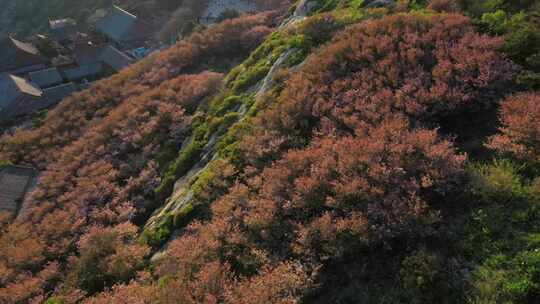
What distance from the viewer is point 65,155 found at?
26.4 metres

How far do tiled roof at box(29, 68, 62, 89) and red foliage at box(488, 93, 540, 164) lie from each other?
58.4 m

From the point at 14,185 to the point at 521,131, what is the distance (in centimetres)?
3089

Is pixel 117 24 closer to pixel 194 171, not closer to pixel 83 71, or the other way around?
pixel 83 71

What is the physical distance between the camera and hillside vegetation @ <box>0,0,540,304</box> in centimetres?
888

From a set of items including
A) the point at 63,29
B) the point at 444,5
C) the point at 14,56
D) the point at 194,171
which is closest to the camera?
the point at 444,5

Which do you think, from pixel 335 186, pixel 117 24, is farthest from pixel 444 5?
pixel 117 24

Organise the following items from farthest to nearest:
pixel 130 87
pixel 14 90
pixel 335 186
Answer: pixel 14 90 < pixel 130 87 < pixel 335 186

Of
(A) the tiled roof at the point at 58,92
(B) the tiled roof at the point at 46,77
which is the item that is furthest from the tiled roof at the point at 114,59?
(B) the tiled roof at the point at 46,77

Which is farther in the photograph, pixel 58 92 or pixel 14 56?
pixel 14 56

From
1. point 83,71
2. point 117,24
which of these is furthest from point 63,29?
point 83,71

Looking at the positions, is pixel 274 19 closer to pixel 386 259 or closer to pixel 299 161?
pixel 299 161

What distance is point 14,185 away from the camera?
1080 inches

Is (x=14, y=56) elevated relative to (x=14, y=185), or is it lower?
elevated

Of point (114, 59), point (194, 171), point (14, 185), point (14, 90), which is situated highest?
point (114, 59)
